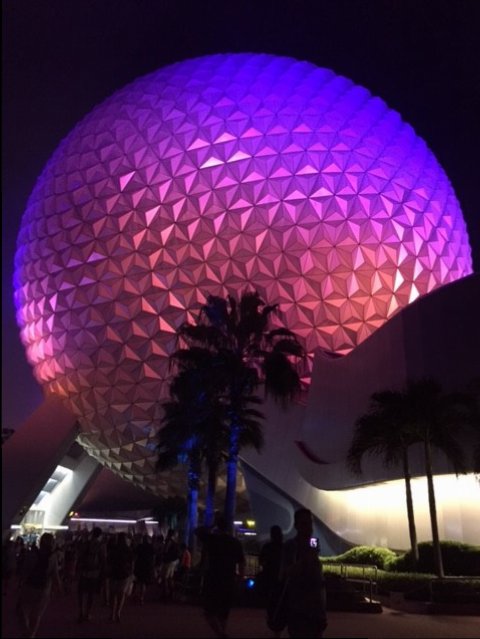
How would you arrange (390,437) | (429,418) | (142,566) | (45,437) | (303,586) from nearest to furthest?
(303,586)
(142,566)
(429,418)
(390,437)
(45,437)

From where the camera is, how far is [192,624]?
8953 mm

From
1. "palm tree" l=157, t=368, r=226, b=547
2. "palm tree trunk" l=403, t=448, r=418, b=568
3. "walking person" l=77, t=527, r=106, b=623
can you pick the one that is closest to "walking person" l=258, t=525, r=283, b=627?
"walking person" l=77, t=527, r=106, b=623

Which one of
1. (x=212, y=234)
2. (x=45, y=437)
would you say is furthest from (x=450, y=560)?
(x=45, y=437)

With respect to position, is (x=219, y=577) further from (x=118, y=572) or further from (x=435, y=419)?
(x=435, y=419)

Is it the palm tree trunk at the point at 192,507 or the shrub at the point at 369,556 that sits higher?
the palm tree trunk at the point at 192,507

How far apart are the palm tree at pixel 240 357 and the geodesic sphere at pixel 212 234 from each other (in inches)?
303

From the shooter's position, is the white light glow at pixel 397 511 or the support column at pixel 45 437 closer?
the white light glow at pixel 397 511

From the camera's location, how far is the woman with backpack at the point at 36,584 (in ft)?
19.6

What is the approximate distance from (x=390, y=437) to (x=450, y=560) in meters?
3.57

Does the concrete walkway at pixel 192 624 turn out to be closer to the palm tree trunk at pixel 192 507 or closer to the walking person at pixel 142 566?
the walking person at pixel 142 566

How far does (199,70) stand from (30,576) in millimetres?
28886

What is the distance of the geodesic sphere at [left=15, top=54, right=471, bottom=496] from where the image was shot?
26.6 m

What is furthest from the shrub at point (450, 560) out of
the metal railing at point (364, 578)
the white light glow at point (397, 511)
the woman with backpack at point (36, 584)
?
the woman with backpack at point (36, 584)

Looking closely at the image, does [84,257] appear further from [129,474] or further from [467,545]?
[467,545]
